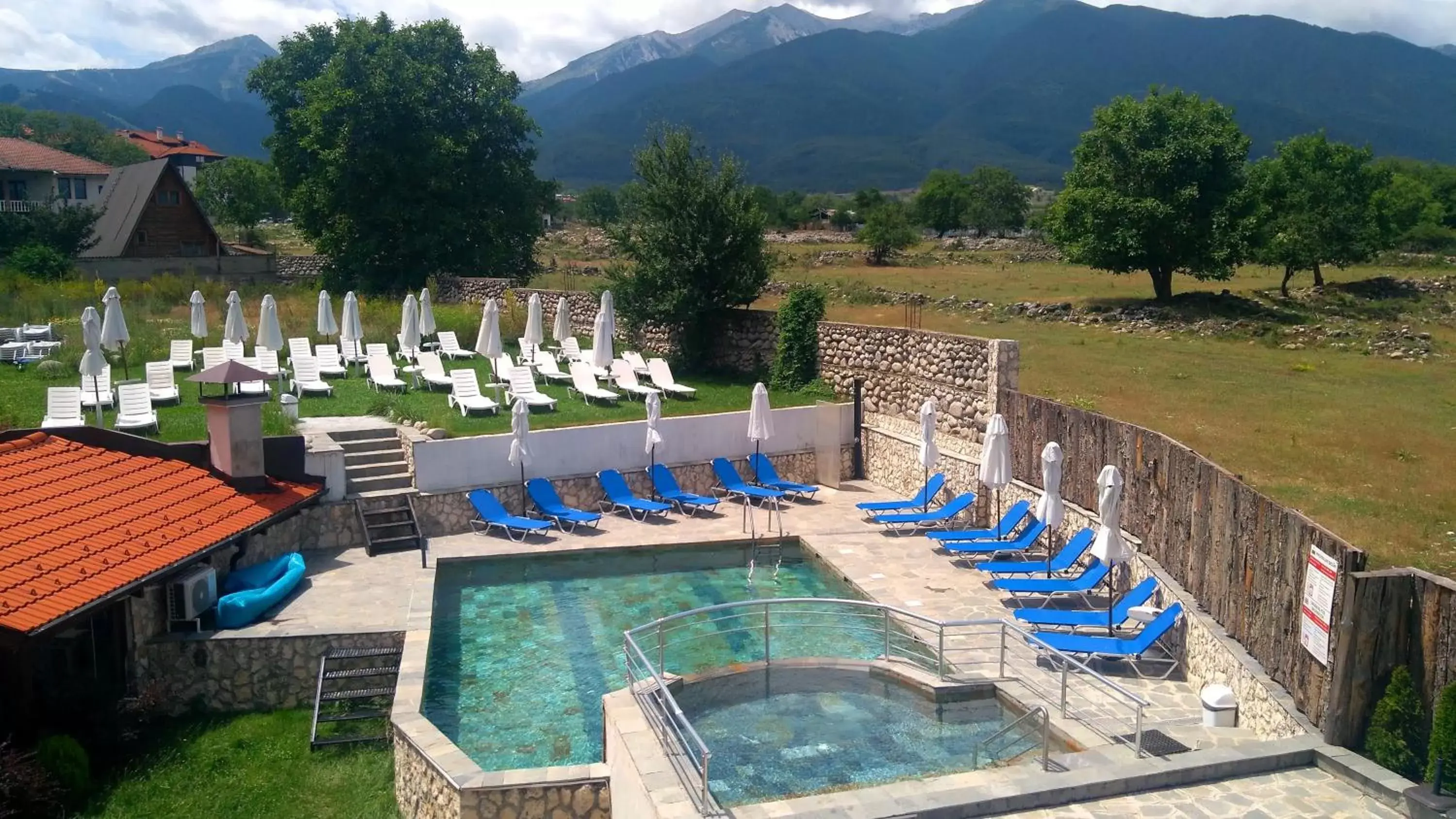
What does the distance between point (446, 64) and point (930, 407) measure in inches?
954

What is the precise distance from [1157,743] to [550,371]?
15864 mm

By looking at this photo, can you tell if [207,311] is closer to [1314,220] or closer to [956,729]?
[956,729]

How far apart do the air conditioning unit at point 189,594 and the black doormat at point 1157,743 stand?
9971 mm

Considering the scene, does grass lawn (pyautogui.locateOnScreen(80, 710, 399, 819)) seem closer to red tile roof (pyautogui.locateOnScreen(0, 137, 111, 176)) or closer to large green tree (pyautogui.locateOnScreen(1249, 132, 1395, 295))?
large green tree (pyautogui.locateOnScreen(1249, 132, 1395, 295))

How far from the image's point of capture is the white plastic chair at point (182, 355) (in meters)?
21.5

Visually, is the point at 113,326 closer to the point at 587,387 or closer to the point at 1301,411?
the point at 587,387

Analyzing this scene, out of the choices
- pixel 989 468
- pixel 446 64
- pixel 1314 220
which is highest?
pixel 446 64

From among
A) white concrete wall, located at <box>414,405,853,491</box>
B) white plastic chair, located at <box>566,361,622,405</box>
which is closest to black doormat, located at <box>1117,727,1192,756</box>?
white concrete wall, located at <box>414,405,853,491</box>

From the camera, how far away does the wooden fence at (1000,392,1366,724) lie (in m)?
8.54

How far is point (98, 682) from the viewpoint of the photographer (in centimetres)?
1114

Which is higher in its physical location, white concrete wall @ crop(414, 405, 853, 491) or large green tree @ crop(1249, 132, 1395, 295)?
large green tree @ crop(1249, 132, 1395, 295)

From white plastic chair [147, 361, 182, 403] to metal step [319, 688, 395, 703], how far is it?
9.19 m

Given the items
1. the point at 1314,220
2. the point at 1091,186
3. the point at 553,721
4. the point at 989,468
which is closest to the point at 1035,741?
the point at 553,721

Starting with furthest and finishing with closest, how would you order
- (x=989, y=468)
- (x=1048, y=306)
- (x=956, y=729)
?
(x=1048, y=306) → (x=989, y=468) → (x=956, y=729)
